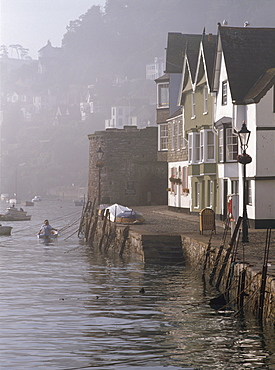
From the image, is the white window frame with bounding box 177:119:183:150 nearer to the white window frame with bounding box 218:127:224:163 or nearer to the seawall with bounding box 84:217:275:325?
the white window frame with bounding box 218:127:224:163

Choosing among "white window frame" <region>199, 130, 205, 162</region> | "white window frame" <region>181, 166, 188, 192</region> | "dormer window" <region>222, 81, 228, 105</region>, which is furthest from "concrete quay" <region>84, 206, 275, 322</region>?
"dormer window" <region>222, 81, 228, 105</region>

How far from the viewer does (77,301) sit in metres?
24.1

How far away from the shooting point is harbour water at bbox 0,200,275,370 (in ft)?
52.2

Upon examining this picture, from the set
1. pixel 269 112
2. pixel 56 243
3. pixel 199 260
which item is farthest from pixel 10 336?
pixel 56 243

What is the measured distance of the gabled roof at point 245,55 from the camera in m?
39.8

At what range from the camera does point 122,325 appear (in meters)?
19.6

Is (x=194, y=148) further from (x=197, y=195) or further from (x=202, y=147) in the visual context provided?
(x=197, y=195)

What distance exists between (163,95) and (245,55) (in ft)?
84.5

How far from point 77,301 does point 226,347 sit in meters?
8.16

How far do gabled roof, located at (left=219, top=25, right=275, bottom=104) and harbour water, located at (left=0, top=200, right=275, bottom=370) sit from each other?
12694mm

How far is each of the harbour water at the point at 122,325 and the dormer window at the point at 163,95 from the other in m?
35.3

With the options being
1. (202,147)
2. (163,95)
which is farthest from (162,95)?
(202,147)

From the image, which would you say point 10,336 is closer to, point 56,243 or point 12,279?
point 12,279

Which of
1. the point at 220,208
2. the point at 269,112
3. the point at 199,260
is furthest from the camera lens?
the point at 220,208
